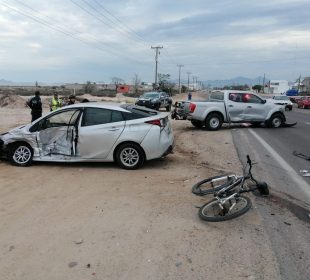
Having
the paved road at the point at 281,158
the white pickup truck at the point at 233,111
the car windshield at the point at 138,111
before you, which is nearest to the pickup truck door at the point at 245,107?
the white pickup truck at the point at 233,111

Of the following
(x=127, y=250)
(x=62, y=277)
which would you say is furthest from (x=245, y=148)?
(x=62, y=277)

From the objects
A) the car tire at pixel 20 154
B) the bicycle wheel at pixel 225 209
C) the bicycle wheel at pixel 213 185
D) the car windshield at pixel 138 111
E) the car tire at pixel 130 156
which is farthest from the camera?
the car tire at pixel 20 154

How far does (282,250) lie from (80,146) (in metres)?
5.92

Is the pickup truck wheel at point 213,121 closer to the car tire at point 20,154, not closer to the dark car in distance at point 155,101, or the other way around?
the car tire at point 20,154

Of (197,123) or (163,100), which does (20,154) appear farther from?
(163,100)

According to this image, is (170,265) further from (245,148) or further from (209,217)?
(245,148)

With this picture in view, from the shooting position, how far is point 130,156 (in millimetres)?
9594

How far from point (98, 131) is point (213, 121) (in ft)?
35.0

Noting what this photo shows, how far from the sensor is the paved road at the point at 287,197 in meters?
4.58

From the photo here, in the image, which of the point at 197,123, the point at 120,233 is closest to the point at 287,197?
the point at 120,233

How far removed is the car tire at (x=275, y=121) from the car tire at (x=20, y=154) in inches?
539

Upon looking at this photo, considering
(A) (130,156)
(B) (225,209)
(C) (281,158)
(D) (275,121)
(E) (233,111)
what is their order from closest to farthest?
(B) (225,209)
(A) (130,156)
(C) (281,158)
(E) (233,111)
(D) (275,121)

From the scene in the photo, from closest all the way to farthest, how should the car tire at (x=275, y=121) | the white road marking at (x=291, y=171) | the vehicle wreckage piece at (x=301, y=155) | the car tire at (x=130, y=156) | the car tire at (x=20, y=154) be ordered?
the white road marking at (x=291, y=171) < the car tire at (x=130, y=156) < the car tire at (x=20, y=154) < the vehicle wreckage piece at (x=301, y=155) < the car tire at (x=275, y=121)

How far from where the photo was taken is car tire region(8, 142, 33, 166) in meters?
9.97
